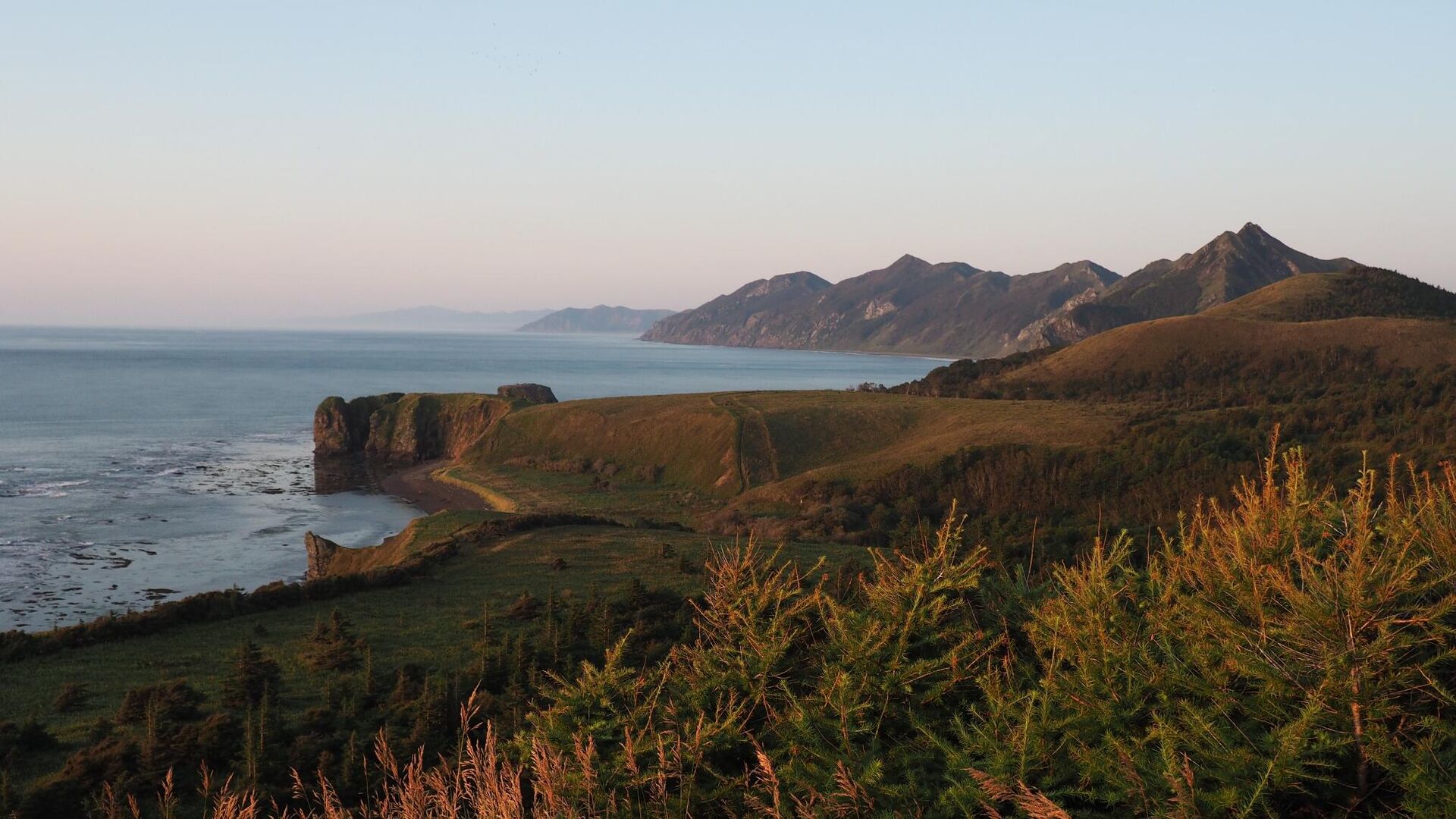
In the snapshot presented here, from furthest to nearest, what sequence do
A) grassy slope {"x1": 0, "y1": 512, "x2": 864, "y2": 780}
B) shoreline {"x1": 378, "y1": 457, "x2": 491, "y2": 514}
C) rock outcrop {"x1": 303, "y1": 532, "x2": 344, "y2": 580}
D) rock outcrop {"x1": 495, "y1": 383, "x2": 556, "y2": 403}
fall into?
rock outcrop {"x1": 495, "y1": 383, "x2": 556, "y2": 403} < shoreline {"x1": 378, "y1": 457, "x2": 491, "y2": 514} < rock outcrop {"x1": 303, "y1": 532, "x2": 344, "y2": 580} < grassy slope {"x1": 0, "y1": 512, "x2": 864, "y2": 780}

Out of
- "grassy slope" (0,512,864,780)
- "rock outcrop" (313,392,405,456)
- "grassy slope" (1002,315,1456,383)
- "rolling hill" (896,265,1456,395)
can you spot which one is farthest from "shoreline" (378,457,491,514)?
"grassy slope" (1002,315,1456,383)

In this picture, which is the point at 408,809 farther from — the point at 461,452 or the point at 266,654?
the point at 461,452

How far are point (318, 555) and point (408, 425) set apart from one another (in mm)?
56480

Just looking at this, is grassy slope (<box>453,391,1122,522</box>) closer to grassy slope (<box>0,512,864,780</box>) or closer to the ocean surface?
the ocean surface

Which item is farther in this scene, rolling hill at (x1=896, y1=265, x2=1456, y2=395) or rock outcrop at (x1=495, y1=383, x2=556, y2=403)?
rock outcrop at (x1=495, y1=383, x2=556, y2=403)

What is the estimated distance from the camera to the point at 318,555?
50.7 m

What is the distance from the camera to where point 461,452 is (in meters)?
96.9

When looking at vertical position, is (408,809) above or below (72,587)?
above

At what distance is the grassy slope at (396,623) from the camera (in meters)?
25.0

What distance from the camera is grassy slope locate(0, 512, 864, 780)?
2505 centimetres

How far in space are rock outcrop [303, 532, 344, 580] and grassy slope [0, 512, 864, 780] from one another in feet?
17.1

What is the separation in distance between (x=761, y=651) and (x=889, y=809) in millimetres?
2653

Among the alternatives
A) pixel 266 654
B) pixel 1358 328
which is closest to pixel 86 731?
pixel 266 654

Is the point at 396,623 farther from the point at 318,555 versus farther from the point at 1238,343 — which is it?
the point at 1238,343
